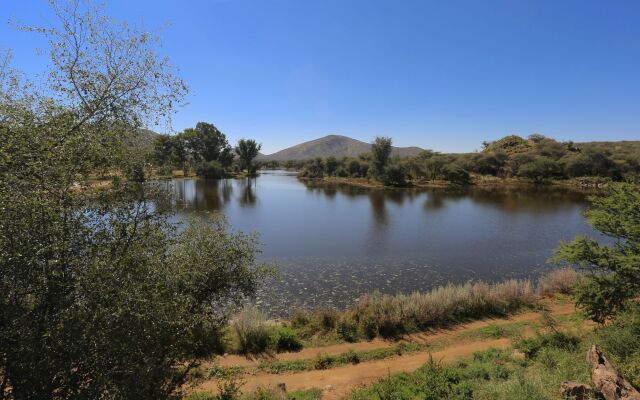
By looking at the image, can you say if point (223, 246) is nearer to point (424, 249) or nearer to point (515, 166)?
point (424, 249)

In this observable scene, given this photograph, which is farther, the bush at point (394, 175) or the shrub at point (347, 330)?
the bush at point (394, 175)

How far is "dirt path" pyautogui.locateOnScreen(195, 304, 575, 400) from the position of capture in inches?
406

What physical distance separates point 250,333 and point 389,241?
19169mm

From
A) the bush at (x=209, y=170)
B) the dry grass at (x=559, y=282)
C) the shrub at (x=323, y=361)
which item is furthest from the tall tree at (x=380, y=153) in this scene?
the shrub at (x=323, y=361)

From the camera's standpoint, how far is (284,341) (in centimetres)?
1312

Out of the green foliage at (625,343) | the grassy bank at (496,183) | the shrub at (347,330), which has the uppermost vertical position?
the grassy bank at (496,183)

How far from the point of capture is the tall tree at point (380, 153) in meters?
89.2

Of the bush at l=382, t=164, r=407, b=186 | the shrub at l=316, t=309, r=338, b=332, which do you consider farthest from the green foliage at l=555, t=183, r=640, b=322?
the bush at l=382, t=164, r=407, b=186

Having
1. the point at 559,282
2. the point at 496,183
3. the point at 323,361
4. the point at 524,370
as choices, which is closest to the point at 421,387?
the point at 524,370

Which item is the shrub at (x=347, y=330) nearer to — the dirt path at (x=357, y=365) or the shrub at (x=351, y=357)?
the dirt path at (x=357, y=365)

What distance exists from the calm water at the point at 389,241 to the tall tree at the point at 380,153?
3563cm

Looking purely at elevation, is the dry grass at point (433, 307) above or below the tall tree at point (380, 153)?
below

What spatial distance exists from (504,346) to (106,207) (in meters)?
13.3

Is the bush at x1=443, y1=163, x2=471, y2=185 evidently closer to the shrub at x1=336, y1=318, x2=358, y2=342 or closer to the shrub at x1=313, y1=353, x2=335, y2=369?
the shrub at x1=336, y1=318, x2=358, y2=342
